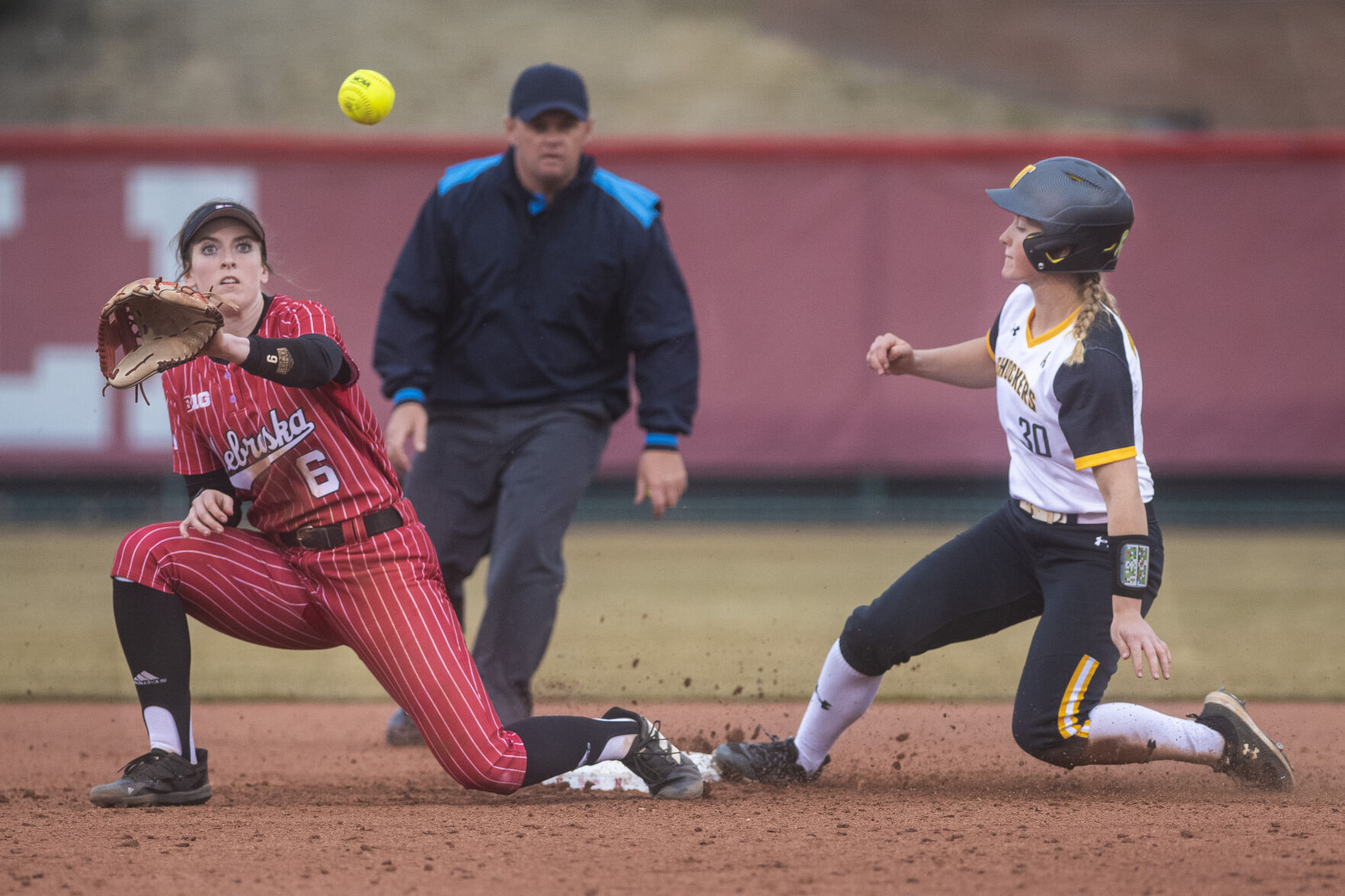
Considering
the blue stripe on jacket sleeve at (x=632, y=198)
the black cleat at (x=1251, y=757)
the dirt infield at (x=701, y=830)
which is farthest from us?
the blue stripe on jacket sleeve at (x=632, y=198)

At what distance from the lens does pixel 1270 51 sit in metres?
15.5

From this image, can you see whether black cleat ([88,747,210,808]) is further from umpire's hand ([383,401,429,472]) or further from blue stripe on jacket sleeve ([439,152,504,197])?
blue stripe on jacket sleeve ([439,152,504,197])

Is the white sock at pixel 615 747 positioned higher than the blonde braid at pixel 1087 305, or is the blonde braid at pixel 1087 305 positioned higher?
the blonde braid at pixel 1087 305

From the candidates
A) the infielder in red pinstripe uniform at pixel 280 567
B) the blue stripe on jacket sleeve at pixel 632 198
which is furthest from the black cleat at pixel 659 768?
the blue stripe on jacket sleeve at pixel 632 198

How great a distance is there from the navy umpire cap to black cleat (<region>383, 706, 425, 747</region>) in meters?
Result: 1.95

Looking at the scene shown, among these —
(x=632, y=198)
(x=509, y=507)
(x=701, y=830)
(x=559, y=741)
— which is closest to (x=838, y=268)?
(x=632, y=198)

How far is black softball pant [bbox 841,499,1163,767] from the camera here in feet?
11.1

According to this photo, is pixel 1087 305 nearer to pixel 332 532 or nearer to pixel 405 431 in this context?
pixel 332 532

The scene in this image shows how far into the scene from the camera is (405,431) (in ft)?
14.0

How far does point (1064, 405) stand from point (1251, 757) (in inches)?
43.5

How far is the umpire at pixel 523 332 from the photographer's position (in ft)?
14.2

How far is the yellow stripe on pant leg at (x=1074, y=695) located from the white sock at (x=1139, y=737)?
0.06m

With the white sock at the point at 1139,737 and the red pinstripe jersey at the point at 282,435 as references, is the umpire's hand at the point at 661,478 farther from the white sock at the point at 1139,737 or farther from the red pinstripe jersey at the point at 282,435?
the white sock at the point at 1139,737

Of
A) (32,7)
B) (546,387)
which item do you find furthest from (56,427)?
(32,7)
